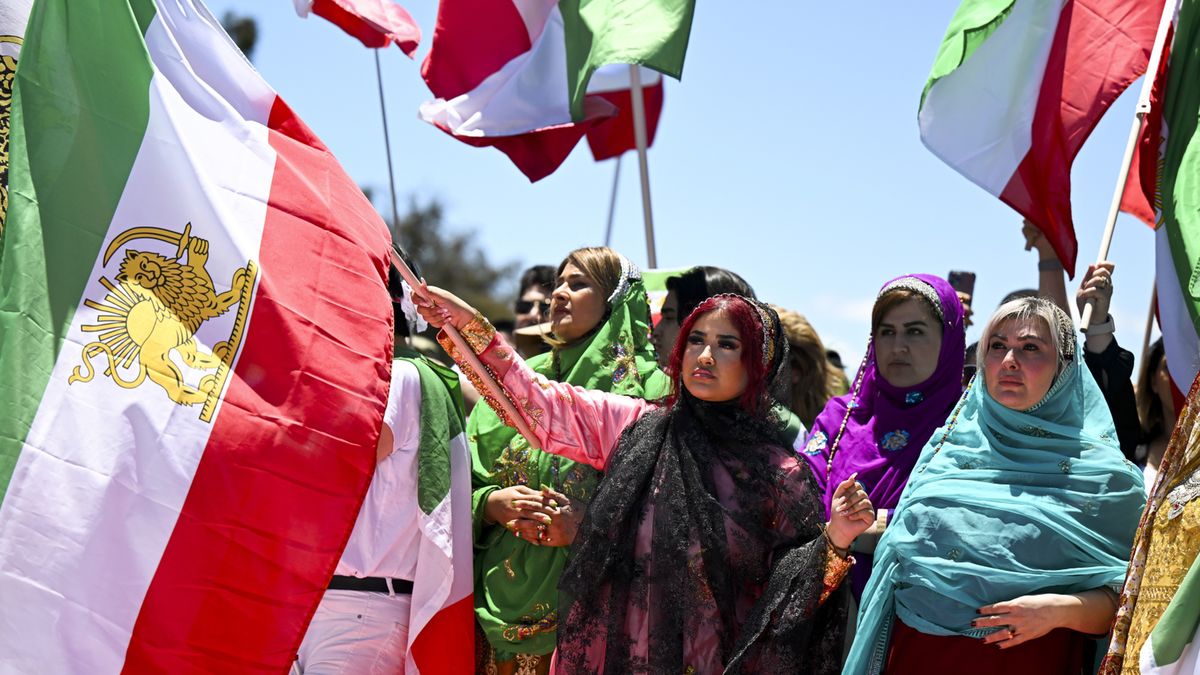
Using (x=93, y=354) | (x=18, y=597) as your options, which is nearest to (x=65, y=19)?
(x=93, y=354)

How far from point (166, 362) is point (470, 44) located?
9.15 feet

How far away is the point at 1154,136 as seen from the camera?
3.93m

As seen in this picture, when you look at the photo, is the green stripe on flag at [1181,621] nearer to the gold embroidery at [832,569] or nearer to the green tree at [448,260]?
the gold embroidery at [832,569]

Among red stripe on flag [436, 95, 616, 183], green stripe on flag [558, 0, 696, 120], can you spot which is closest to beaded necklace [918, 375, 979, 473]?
green stripe on flag [558, 0, 696, 120]

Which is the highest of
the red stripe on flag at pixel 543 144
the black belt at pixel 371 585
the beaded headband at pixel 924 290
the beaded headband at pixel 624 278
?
Answer: the red stripe on flag at pixel 543 144

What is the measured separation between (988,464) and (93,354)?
6.93ft

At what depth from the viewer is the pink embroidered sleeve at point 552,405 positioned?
354 cm

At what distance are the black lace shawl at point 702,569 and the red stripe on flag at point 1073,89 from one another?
4.69ft

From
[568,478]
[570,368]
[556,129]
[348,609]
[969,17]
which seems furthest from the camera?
[556,129]

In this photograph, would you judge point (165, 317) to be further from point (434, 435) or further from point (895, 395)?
point (895, 395)

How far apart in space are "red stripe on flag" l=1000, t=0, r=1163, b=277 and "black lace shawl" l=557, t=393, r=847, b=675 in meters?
1.43

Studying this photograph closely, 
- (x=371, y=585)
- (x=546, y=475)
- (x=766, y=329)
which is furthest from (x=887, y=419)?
(x=371, y=585)

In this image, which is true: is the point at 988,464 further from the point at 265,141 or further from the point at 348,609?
the point at 265,141

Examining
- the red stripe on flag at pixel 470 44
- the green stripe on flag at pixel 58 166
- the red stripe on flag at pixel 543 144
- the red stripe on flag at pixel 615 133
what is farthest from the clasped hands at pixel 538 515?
the red stripe on flag at pixel 615 133
